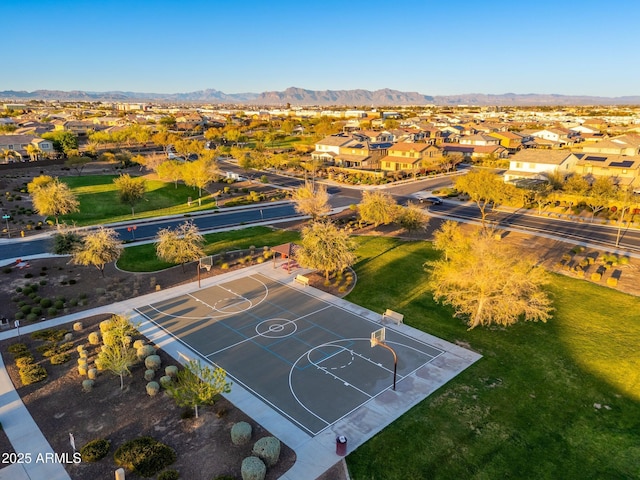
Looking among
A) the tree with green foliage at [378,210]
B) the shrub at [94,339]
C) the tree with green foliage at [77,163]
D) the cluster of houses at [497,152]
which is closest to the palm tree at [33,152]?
the tree with green foliage at [77,163]

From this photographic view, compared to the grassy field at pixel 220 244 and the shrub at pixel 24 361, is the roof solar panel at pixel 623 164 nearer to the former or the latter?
the grassy field at pixel 220 244

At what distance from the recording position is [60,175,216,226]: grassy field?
66.3m

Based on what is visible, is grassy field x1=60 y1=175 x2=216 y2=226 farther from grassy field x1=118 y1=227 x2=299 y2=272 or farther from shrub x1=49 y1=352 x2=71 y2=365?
shrub x1=49 y1=352 x2=71 y2=365

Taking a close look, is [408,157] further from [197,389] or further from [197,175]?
[197,389]

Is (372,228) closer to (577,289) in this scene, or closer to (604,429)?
(577,289)

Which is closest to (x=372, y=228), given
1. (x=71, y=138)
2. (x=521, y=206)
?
(x=521, y=206)

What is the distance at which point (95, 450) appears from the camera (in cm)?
2072

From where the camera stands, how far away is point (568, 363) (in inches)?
1161

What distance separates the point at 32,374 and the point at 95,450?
9542mm

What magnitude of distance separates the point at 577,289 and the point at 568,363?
14.8m

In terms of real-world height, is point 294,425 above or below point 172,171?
below

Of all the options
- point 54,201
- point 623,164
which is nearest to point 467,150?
point 623,164

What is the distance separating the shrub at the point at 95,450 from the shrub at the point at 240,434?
6448 millimetres

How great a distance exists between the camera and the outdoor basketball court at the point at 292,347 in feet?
84.6
